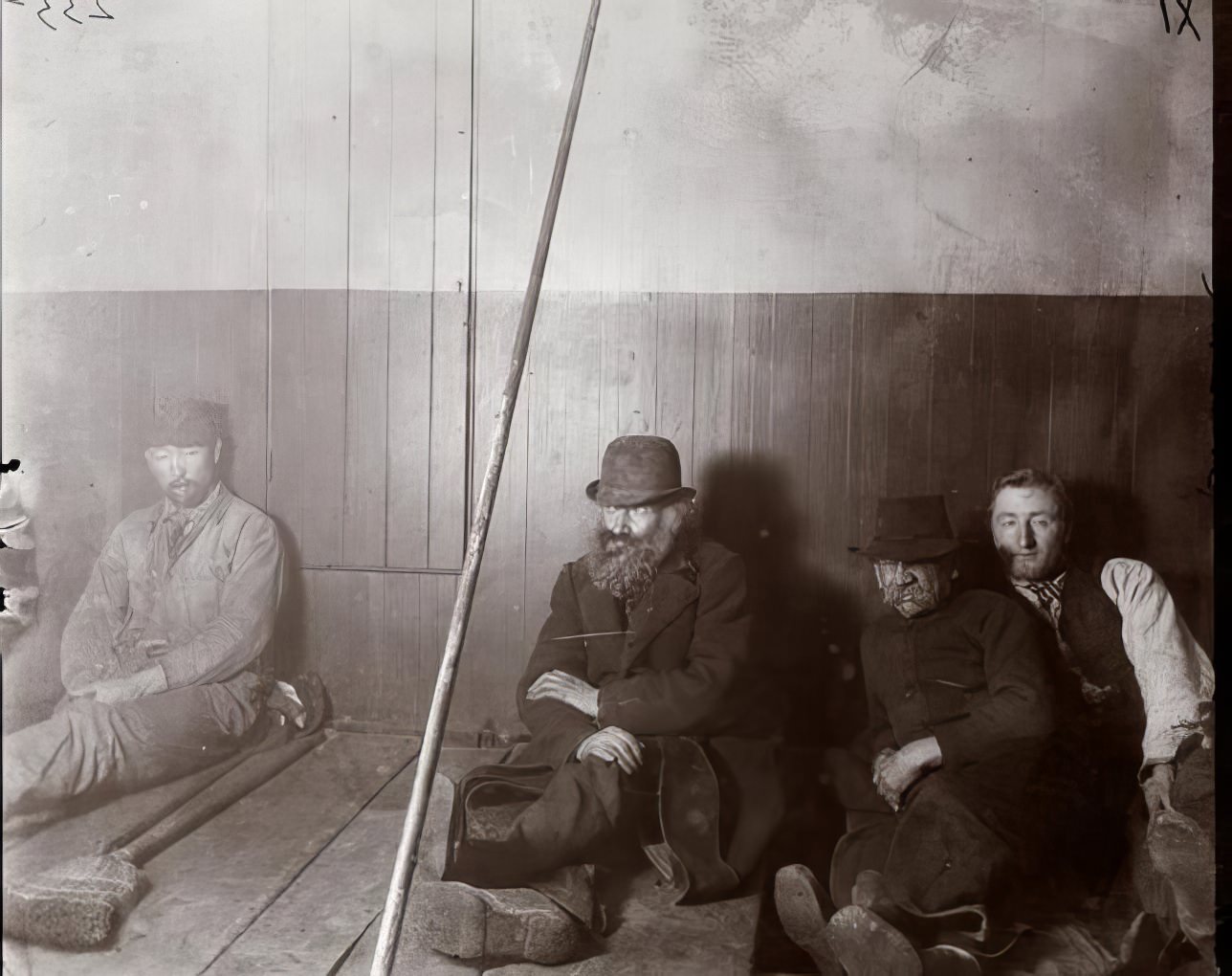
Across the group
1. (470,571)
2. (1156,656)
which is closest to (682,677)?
(470,571)

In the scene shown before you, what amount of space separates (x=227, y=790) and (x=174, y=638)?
386mm

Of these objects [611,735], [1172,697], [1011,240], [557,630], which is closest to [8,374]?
[557,630]

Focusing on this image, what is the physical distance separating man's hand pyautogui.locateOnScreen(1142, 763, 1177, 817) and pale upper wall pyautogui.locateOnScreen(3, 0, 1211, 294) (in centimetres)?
106

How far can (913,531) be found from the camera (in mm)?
2314

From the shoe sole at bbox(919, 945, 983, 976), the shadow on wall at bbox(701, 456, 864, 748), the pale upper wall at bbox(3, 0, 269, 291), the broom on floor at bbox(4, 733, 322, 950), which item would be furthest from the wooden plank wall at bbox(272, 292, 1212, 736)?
the broom on floor at bbox(4, 733, 322, 950)

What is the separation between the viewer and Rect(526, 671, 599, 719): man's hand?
2.33 metres

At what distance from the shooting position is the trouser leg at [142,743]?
250cm

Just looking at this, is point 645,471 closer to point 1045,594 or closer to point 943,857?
point 1045,594

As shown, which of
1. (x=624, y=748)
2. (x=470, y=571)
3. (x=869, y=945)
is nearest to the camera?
(x=869, y=945)

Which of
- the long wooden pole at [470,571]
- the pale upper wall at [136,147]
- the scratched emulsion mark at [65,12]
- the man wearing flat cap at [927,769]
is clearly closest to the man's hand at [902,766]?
the man wearing flat cap at [927,769]

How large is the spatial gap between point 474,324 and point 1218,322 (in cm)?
166

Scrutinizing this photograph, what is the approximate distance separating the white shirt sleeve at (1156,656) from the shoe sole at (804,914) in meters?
0.79

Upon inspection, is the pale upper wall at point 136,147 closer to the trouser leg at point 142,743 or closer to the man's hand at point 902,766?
the trouser leg at point 142,743

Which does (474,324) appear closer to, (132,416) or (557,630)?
(557,630)
